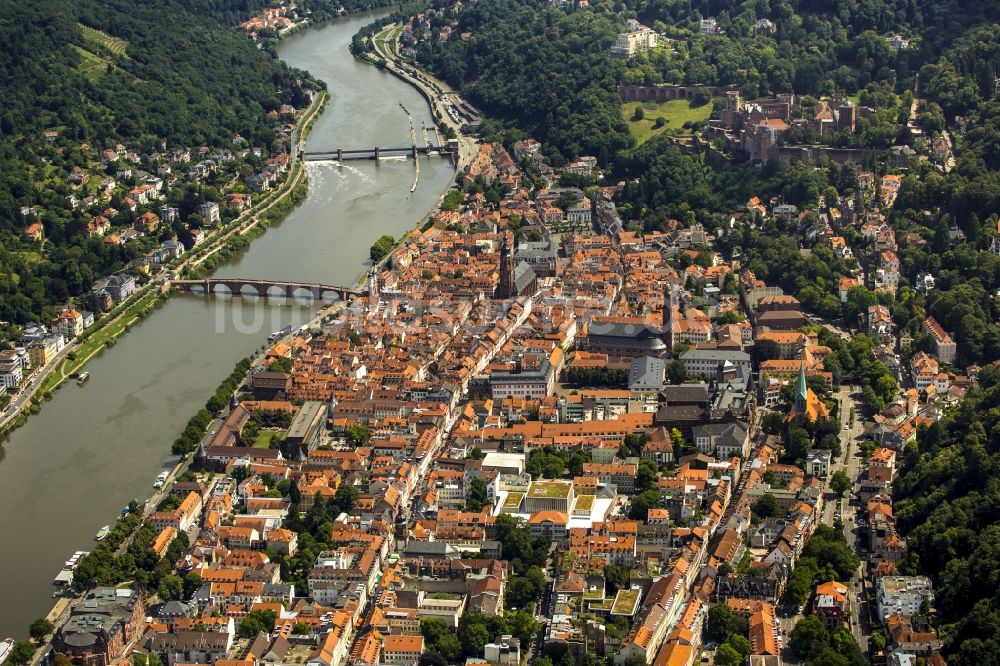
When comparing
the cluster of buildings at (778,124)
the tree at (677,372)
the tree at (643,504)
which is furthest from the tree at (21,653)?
the cluster of buildings at (778,124)

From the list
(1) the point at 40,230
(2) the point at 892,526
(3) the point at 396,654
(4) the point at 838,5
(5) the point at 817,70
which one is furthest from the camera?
(4) the point at 838,5

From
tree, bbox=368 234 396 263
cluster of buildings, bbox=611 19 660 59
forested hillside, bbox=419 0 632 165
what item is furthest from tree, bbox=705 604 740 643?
cluster of buildings, bbox=611 19 660 59

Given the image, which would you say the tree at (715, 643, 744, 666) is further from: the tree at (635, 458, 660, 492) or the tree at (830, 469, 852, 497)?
the tree at (830, 469, 852, 497)

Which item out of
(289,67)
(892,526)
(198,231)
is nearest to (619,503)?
(892,526)

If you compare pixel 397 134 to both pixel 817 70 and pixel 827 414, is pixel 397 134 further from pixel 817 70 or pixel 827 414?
pixel 827 414

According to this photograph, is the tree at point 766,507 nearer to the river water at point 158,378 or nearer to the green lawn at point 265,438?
the green lawn at point 265,438
